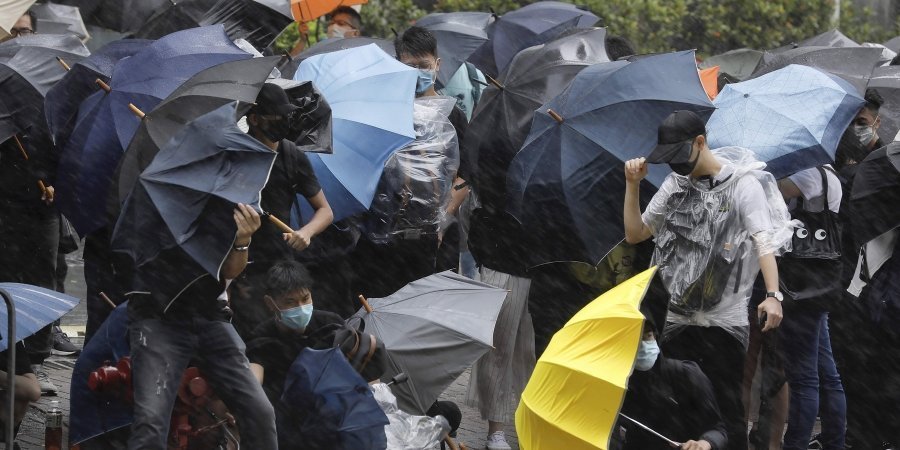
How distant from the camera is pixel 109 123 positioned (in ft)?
23.3

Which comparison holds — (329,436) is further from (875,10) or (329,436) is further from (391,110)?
(875,10)

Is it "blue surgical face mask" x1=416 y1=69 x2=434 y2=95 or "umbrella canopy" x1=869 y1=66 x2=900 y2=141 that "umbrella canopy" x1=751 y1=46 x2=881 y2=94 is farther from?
"blue surgical face mask" x1=416 y1=69 x2=434 y2=95

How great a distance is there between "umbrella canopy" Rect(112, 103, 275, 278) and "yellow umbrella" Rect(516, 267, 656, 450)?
1.37 metres

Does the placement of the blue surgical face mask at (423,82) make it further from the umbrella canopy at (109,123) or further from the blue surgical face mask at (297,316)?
the blue surgical face mask at (297,316)

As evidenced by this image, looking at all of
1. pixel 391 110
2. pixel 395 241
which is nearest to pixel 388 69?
pixel 391 110

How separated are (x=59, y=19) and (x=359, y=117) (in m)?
4.59

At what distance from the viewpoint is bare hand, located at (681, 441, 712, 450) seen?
19.9 feet

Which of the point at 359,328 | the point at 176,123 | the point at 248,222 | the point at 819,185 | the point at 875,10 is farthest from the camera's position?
the point at 875,10

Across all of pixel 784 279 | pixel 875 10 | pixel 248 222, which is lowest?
pixel 875 10

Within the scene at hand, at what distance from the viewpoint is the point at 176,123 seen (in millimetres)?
6488

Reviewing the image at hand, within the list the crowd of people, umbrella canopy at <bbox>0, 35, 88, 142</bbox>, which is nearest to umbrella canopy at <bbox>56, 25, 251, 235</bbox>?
the crowd of people

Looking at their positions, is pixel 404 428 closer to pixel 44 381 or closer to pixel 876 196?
pixel 876 196

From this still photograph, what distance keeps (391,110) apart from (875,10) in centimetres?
1508

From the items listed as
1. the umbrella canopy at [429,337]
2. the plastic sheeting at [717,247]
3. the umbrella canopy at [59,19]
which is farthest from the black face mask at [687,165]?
the umbrella canopy at [59,19]
